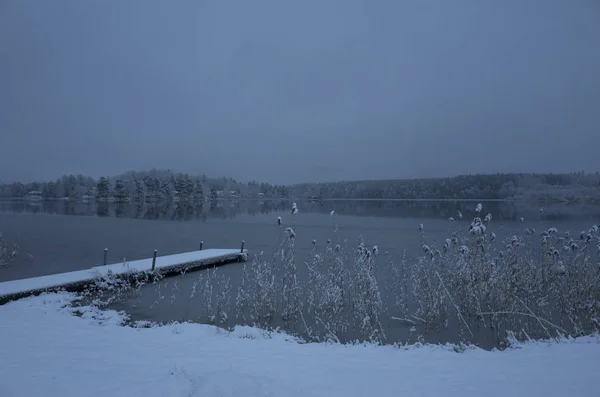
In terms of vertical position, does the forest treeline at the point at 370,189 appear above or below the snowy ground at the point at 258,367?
above

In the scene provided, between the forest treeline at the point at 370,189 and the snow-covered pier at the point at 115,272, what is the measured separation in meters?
107

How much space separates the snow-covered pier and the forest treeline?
351 ft

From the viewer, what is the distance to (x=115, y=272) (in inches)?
545

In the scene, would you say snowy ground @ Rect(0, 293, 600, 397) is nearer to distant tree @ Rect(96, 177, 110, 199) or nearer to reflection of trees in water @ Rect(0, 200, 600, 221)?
reflection of trees in water @ Rect(0, 200, 600, 221)

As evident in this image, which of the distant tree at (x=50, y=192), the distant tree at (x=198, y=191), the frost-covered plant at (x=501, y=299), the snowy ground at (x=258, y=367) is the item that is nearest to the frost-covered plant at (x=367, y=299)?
the frost-covered plant at (x=501, y=299)

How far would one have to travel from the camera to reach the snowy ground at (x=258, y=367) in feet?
14.9

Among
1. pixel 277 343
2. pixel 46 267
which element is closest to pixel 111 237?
pixel 46 267

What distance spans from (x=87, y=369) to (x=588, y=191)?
126 m

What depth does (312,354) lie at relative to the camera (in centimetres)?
613

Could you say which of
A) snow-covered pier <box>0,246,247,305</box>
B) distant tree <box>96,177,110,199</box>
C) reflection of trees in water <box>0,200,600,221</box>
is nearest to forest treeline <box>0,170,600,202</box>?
distant tree <box>96,177,110,199</box>

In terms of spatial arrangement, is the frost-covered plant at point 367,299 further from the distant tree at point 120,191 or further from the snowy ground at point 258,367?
the distant tree at point 120,191

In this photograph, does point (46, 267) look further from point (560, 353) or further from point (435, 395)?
point (560, 353)

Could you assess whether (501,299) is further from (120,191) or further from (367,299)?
(120,191)

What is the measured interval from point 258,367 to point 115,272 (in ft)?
35.1
